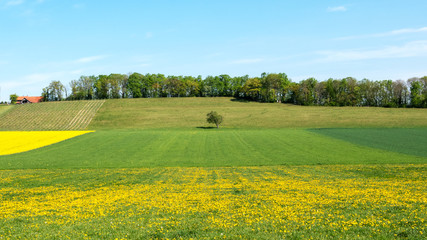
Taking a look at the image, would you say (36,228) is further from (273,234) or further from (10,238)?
(273,234)

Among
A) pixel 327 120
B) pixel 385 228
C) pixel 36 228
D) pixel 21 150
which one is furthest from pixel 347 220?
pixel 327 120

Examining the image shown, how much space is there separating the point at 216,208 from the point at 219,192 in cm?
452

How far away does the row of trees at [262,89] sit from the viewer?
13588 centimetres

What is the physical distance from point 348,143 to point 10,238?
175 feet

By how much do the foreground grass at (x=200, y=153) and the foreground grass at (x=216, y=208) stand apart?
39.5 ft

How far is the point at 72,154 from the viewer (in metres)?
45.1

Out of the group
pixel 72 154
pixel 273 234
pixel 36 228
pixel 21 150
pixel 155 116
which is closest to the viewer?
pixel 273 234

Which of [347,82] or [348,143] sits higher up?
[347,82]

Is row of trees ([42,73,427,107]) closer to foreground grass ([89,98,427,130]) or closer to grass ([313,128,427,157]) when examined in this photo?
foreground grass ([89,98,427,130])

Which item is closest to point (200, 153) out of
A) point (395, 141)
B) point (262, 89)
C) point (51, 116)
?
point (395, 141)

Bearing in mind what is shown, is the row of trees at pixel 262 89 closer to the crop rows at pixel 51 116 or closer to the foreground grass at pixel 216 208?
the crop rows at pixel 51 116

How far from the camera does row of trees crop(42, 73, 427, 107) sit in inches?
5349

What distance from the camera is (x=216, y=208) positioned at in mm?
14609

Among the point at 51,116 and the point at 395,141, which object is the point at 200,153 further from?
the point at 51,116
